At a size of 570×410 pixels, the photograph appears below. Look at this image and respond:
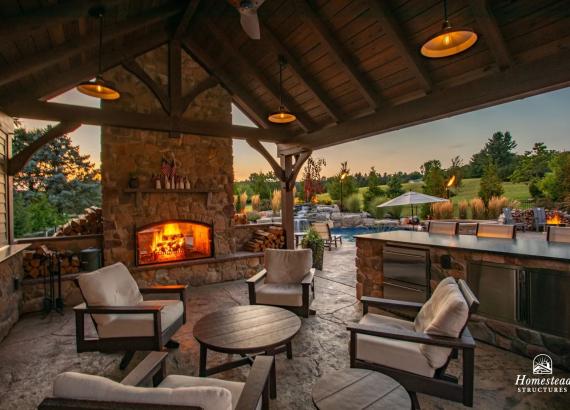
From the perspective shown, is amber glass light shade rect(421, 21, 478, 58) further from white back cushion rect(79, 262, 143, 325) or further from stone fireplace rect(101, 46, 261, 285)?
stone fireplace rect(101, 46, 261, 285)

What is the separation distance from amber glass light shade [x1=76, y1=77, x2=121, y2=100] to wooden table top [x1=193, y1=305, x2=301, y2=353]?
2.92 meters

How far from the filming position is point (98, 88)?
359 cm

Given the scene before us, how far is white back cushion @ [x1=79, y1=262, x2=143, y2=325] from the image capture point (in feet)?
9.08

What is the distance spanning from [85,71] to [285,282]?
4.69 m

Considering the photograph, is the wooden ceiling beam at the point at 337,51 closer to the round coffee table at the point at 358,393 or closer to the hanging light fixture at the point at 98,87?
the hanging light fixture at the point at 98,87

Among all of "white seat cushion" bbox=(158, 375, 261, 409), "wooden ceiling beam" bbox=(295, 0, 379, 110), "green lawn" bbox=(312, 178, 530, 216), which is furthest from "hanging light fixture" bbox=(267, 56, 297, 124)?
"green lawn" bbox=(312, 178, 530, 216)

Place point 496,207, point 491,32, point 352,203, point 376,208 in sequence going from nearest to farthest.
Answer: point 491,32, point 496,207, point 376,208, point 352,203

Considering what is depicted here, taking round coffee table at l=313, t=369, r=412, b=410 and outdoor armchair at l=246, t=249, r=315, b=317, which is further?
outdoor armchair at l=246, t=249, r=315, b=317

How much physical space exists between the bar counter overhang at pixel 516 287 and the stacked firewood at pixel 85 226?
5.48m

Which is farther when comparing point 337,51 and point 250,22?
point 337,51

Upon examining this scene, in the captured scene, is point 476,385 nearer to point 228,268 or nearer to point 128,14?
point 228,268

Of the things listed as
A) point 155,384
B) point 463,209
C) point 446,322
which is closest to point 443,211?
point 463,209

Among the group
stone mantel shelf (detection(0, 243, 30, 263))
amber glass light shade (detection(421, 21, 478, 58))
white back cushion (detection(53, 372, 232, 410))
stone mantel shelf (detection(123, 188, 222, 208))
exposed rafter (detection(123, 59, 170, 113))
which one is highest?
exposed rafter (detection(123, 59, 170, 113))

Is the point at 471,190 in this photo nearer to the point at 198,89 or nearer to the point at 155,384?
the point at 198,89
